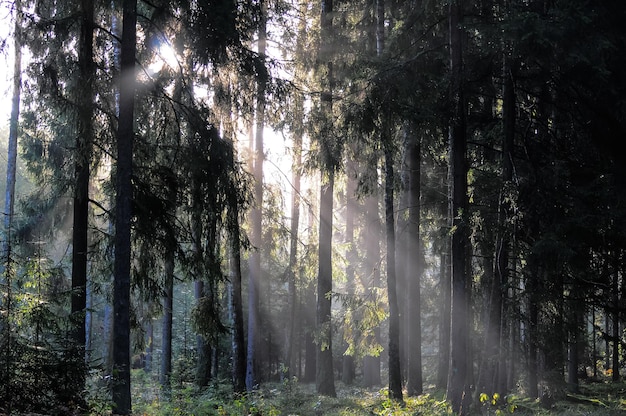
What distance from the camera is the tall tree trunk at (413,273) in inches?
579

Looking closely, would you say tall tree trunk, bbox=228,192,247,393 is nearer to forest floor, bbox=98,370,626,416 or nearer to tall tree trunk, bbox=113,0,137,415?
forest floor, bbox=98,370,626,416

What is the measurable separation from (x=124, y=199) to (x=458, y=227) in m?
5.95

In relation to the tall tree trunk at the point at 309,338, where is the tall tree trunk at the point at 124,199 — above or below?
above

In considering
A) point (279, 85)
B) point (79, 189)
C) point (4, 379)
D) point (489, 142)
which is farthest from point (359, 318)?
point (4, 379)

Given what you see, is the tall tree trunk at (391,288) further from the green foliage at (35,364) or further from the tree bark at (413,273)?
the green foliage at (35,364)

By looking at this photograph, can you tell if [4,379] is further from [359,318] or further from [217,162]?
[359,318]

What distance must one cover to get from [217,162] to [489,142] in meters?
7.17

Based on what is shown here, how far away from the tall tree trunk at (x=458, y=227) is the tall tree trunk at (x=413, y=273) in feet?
13.5

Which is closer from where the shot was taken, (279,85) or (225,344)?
(279,85)

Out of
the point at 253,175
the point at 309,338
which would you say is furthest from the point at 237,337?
the point at 309,338

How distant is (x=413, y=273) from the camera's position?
1534 cm

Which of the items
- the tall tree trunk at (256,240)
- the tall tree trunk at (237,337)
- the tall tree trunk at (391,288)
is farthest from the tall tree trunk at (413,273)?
the tall tree trunk at (237,337)

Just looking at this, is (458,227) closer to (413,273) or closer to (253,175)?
(253,175)

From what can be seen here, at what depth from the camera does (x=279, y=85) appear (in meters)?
9.52
